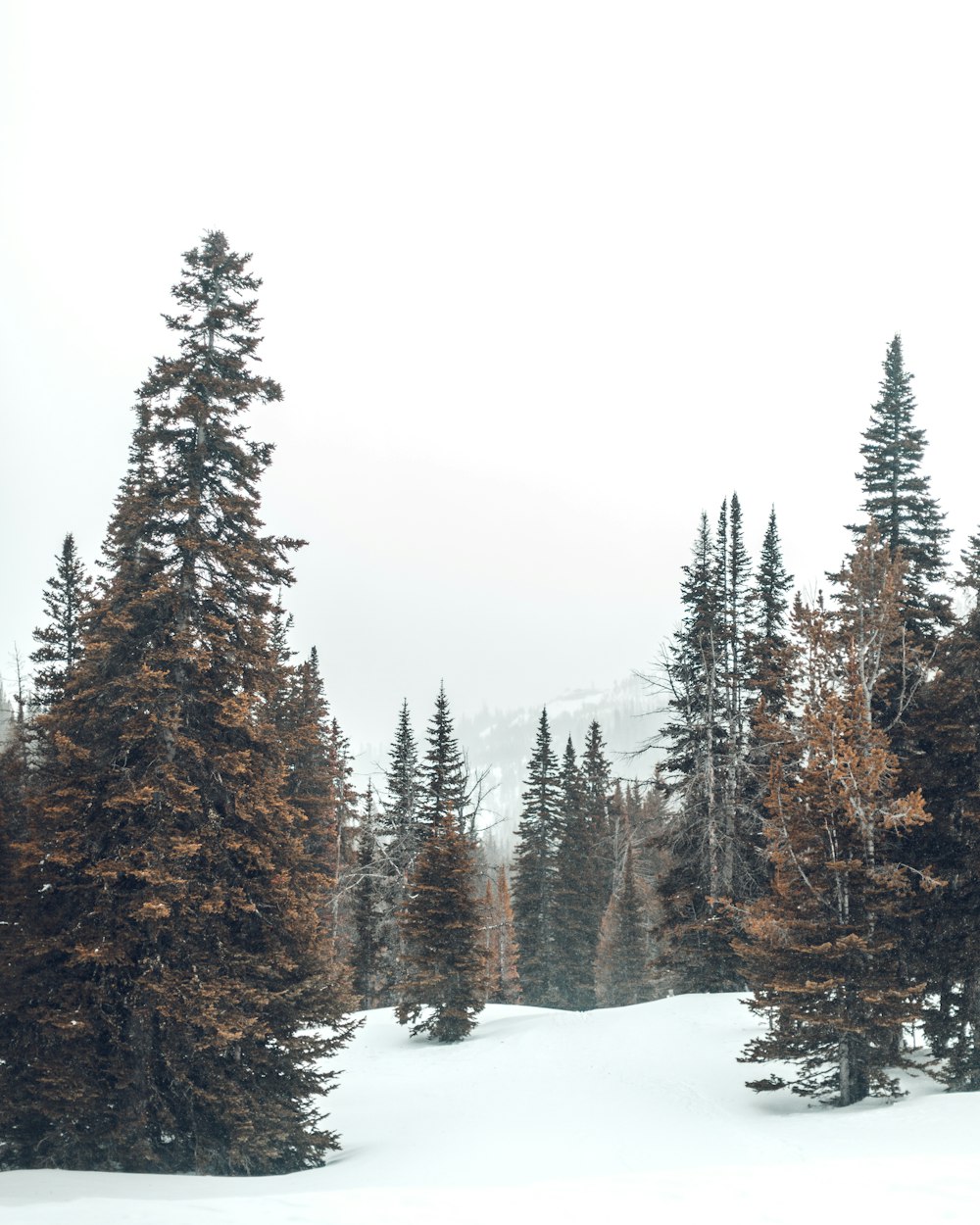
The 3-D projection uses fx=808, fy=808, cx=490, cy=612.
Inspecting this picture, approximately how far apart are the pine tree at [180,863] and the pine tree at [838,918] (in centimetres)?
810

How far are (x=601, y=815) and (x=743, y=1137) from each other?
45464mm

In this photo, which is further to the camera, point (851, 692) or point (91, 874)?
point (851, 692)

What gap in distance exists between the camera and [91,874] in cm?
1245

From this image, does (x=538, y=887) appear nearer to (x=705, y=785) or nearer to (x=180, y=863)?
(x=705, y=785)

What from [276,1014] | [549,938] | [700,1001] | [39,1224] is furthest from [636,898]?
[39,1224]

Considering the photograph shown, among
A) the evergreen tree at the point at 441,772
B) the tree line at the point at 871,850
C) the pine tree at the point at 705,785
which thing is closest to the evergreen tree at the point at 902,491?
the tree line at the point at 871,850

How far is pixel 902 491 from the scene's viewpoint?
2394 cm

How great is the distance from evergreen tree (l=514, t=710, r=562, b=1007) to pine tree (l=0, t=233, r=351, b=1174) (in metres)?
36.3

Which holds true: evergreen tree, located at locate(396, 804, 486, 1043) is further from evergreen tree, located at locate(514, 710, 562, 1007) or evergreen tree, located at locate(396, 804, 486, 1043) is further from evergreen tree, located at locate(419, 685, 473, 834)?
evergreen tree, located at locate(514, 710, 562, 1007)

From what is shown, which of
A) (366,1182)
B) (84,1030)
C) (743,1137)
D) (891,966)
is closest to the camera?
(366,1182)

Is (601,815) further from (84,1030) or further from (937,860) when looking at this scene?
(84,1030)

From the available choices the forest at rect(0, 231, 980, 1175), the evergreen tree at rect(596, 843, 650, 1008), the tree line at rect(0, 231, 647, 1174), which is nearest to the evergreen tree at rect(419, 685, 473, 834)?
the evergreen tree at rect(596, 843, 650, 1008)

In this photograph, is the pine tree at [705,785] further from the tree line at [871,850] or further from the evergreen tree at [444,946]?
the tree line at [871,850]

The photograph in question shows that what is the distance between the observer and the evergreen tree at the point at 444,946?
2548 centimetres
